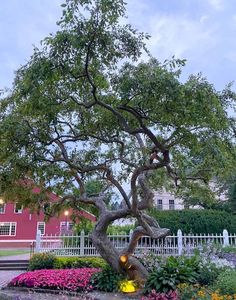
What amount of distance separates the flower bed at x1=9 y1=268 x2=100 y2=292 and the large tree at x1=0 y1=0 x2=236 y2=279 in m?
1.00

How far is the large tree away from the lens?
5.70 meters

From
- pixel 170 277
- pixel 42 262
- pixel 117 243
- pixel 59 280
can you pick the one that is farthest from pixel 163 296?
pixel 117 243

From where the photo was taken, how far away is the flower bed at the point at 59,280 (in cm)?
834

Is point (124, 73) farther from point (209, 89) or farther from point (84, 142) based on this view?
point (84, 142)

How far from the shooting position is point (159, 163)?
279 inches

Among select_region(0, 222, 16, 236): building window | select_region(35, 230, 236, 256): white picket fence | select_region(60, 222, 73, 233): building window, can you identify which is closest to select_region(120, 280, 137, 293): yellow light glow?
select_region(35, 230, 236, 256): white picket fence

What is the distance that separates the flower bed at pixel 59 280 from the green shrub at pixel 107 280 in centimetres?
19

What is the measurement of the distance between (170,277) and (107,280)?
1930 mm

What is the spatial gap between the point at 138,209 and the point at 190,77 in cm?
357

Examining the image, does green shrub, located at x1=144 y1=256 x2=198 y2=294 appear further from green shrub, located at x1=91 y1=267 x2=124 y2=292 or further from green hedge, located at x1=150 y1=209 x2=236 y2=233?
green hedge, located at x1=150 y1=209 x2=236 y2=233

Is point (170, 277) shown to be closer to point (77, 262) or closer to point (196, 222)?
point (77, 262)

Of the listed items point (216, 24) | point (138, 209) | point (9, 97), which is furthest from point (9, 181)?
point (216, 24)

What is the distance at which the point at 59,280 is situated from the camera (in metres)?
8.65

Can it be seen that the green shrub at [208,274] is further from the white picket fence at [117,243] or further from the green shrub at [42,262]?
the green shrub at [42,262]
